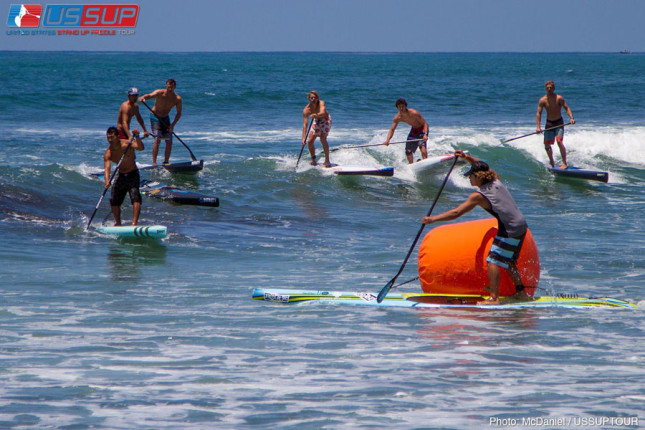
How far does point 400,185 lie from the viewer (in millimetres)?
16016

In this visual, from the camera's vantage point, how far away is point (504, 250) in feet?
23.1

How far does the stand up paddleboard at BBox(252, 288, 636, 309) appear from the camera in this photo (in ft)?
24.0

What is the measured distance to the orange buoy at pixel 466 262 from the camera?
23.8ft

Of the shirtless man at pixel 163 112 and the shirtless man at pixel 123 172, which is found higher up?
the shirtless man at pixel 163 112

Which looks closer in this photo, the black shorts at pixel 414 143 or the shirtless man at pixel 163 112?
the shirtless man at pixel 163 112

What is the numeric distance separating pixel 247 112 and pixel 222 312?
25.2m

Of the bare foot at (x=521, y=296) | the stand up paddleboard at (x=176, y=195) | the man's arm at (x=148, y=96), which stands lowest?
the stand up paddleboard at (x=176, y=195)

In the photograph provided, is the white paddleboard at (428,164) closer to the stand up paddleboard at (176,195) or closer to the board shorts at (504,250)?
the stand up paddleboard at (176,195)

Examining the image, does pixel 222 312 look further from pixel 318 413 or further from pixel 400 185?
pixel 400 185

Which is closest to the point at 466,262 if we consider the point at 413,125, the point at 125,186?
the point at 125,186

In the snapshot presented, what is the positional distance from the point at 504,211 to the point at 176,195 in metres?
7.14

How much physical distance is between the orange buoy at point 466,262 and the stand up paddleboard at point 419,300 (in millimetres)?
93

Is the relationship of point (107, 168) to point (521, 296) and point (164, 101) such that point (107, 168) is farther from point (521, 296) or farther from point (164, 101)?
point (521, 296)

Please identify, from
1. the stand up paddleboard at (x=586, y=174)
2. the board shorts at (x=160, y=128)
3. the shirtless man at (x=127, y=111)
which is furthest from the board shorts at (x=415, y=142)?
the shirtless man at (x=127, y=111)
